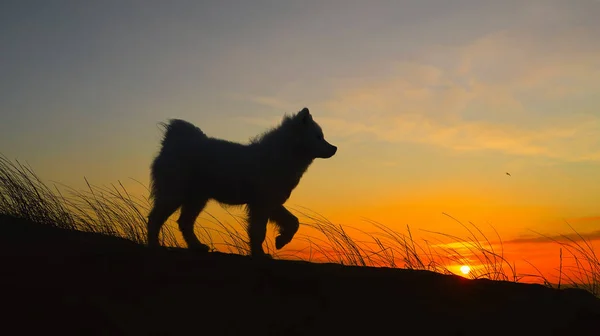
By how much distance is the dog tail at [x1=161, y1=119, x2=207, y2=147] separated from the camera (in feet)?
22.2

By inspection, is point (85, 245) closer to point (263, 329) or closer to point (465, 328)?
point (263, 329)

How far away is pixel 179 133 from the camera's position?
684 centimetres

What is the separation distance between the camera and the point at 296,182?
6914 mm

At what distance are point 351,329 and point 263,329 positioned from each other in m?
Answer: 0.55

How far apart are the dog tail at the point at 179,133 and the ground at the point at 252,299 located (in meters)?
2.37

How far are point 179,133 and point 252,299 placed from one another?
347cm

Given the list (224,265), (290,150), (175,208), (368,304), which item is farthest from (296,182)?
(368,304)

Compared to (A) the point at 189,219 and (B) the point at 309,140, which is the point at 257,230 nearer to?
(A) the point at 189,219

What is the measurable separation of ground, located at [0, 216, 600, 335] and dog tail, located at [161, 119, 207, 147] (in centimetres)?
237

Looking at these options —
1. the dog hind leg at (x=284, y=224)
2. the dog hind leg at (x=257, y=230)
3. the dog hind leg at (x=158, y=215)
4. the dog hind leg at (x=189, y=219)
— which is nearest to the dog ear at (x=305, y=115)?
the dog hind leg at (x=284, y=224)

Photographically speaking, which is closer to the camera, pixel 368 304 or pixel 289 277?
pixel 368 304

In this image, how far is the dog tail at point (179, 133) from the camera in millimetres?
6780

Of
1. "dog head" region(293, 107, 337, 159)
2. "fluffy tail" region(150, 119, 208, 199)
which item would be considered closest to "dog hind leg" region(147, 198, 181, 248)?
"fluffy tail" region(150, 119, 208, 199)

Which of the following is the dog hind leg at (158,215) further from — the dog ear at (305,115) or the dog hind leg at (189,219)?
the dog ear at (305,115)
